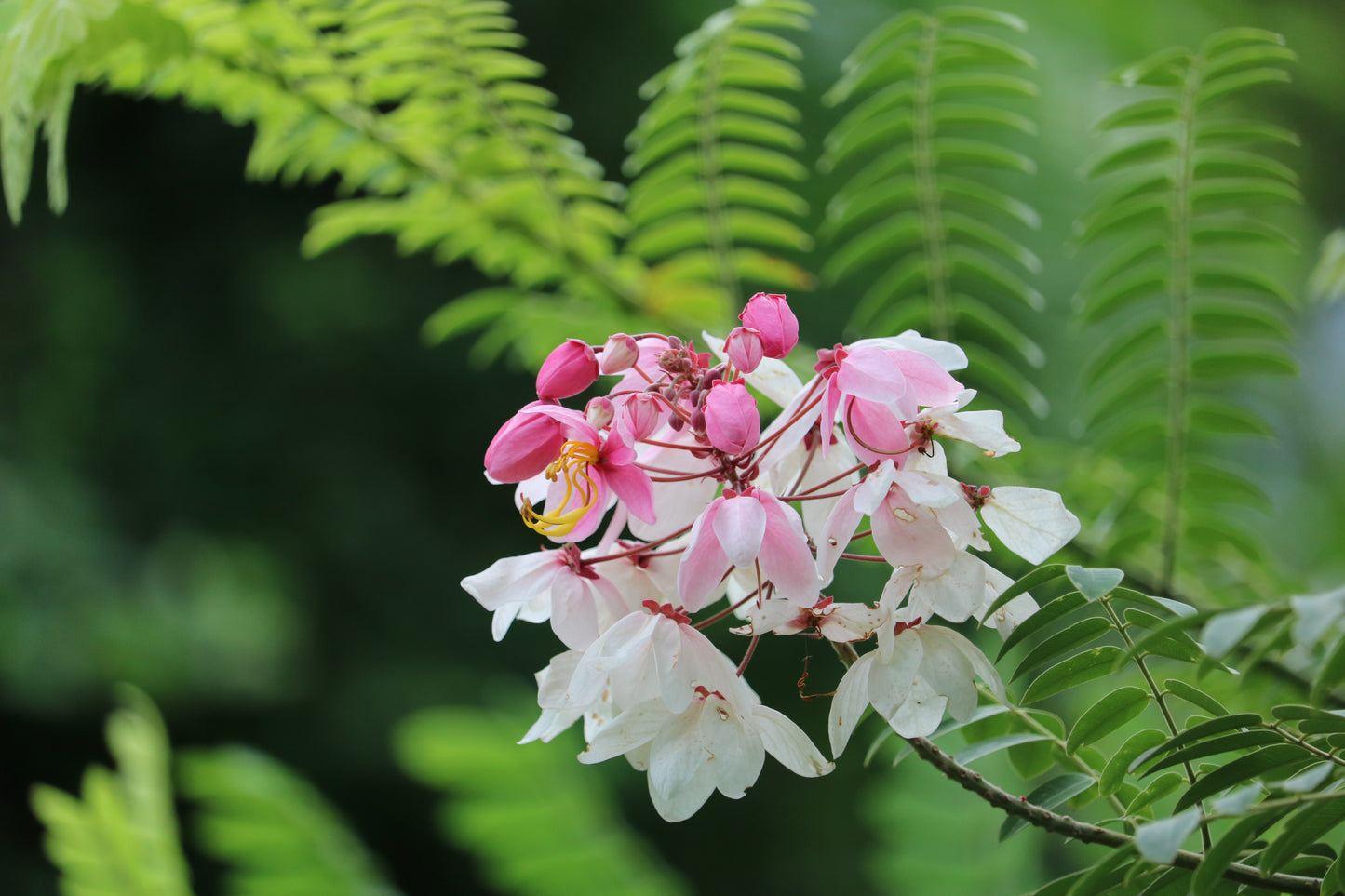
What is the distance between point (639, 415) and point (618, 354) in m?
0.02

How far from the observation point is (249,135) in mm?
2074

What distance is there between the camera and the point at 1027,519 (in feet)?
1.02

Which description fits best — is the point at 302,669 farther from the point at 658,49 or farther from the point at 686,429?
the point at 686,429

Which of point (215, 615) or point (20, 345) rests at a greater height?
point (20, 345)

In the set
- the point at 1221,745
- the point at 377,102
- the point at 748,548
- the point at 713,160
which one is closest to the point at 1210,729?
the point at 1221,745

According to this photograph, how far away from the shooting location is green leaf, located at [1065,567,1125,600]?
260 mm

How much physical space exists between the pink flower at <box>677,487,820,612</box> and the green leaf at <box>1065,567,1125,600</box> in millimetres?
75

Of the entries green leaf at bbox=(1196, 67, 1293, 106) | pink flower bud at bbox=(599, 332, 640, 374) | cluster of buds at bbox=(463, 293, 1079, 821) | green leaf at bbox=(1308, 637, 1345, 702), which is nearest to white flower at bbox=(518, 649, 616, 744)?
cluster of buds at bbox=(463, 293, 1079, 821)

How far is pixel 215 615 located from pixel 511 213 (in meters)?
1.26

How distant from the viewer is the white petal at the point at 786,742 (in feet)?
1.07

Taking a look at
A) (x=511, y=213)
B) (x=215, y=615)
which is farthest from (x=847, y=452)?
(x=215, y=615)

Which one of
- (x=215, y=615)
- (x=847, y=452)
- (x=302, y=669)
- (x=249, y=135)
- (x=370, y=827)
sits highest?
(x=249, y=135)

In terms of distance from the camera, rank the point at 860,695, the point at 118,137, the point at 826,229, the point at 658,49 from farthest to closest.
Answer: the point at 118,137 → the point at 658,49 → the point at 826,229 → the point at 860,695

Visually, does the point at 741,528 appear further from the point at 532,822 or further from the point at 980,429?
the point at 532,822
